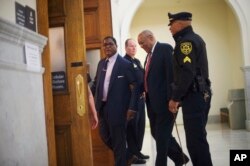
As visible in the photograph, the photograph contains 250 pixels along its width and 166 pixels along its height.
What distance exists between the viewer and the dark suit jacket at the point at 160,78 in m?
3.09

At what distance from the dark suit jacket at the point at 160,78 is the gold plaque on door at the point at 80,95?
0.64 meters

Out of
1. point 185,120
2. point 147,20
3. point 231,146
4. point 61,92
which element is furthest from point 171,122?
point 147,20

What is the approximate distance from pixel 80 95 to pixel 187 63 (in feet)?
3.38

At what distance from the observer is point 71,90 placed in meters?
3.05

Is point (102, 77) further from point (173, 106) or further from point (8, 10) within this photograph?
point (8, 10)

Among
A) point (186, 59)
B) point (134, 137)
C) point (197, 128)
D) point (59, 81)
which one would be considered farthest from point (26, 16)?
point (134, 137)

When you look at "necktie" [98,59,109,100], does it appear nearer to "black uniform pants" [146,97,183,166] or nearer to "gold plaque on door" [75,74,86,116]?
"gold plaque on door" [75,74,86,116]

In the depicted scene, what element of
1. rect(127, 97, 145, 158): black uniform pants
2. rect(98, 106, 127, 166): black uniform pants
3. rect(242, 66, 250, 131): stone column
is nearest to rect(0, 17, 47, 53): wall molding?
rect(98, 106, 127, 166): black uniform pants

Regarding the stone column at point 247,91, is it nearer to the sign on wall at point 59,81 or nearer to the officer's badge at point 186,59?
the officer's badge at point 186,59

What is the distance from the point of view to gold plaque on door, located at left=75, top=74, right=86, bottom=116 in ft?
9.91

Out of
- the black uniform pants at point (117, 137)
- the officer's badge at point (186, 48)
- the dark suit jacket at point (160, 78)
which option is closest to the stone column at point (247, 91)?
the dark suit jacket at point (160, 78)

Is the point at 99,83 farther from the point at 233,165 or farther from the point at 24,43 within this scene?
the point at 233,165

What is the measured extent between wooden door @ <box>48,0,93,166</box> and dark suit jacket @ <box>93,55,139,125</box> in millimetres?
286

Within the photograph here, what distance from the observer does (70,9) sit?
3082 mm
